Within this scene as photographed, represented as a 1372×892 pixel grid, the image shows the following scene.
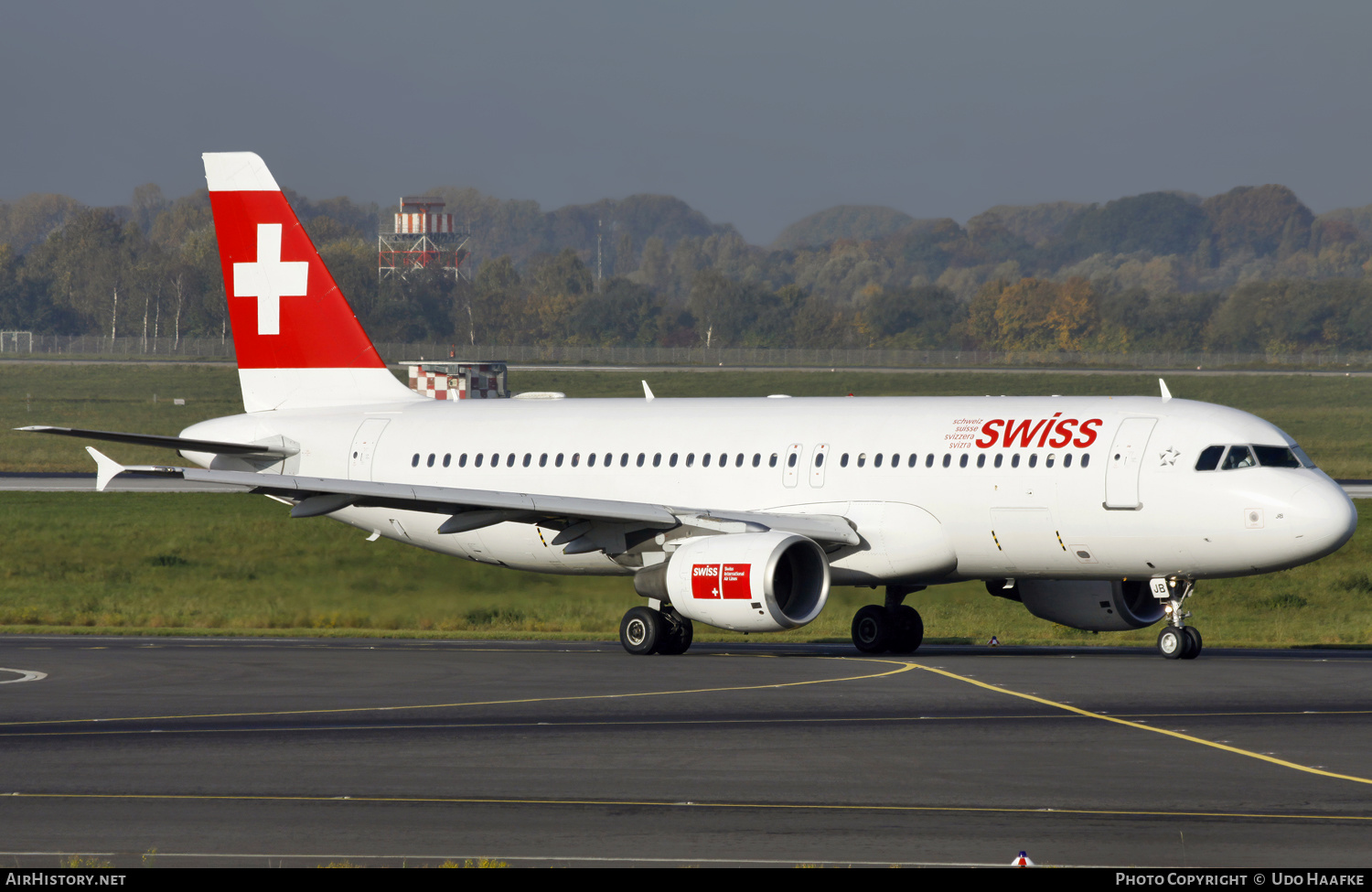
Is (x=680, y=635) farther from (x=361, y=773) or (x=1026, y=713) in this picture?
(x=361, y=773)

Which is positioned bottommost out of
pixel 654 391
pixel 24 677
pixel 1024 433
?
pixel 24 677

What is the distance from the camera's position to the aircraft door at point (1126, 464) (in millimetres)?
30328

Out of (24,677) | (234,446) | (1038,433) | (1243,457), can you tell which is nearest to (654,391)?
(234,446)

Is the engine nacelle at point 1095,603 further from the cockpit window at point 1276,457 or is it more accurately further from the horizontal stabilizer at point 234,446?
the horizontal stabilizer at point 234,446

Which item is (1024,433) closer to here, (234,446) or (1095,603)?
(1095,603)

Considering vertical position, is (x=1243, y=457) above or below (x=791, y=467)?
above

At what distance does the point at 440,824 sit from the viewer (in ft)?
53.4

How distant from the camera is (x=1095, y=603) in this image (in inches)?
1318

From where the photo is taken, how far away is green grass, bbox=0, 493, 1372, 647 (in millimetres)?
41031

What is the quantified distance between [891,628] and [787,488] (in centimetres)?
337

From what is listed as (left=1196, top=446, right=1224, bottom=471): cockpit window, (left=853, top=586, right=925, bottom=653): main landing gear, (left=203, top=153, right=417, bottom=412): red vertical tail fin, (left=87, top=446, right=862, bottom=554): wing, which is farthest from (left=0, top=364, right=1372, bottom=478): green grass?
(left=1196, top=446, right=1224, bottom=471): cockpit window

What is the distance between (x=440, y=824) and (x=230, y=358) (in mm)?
157669

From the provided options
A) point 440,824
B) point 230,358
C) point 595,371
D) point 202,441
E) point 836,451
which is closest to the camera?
point 440,824
